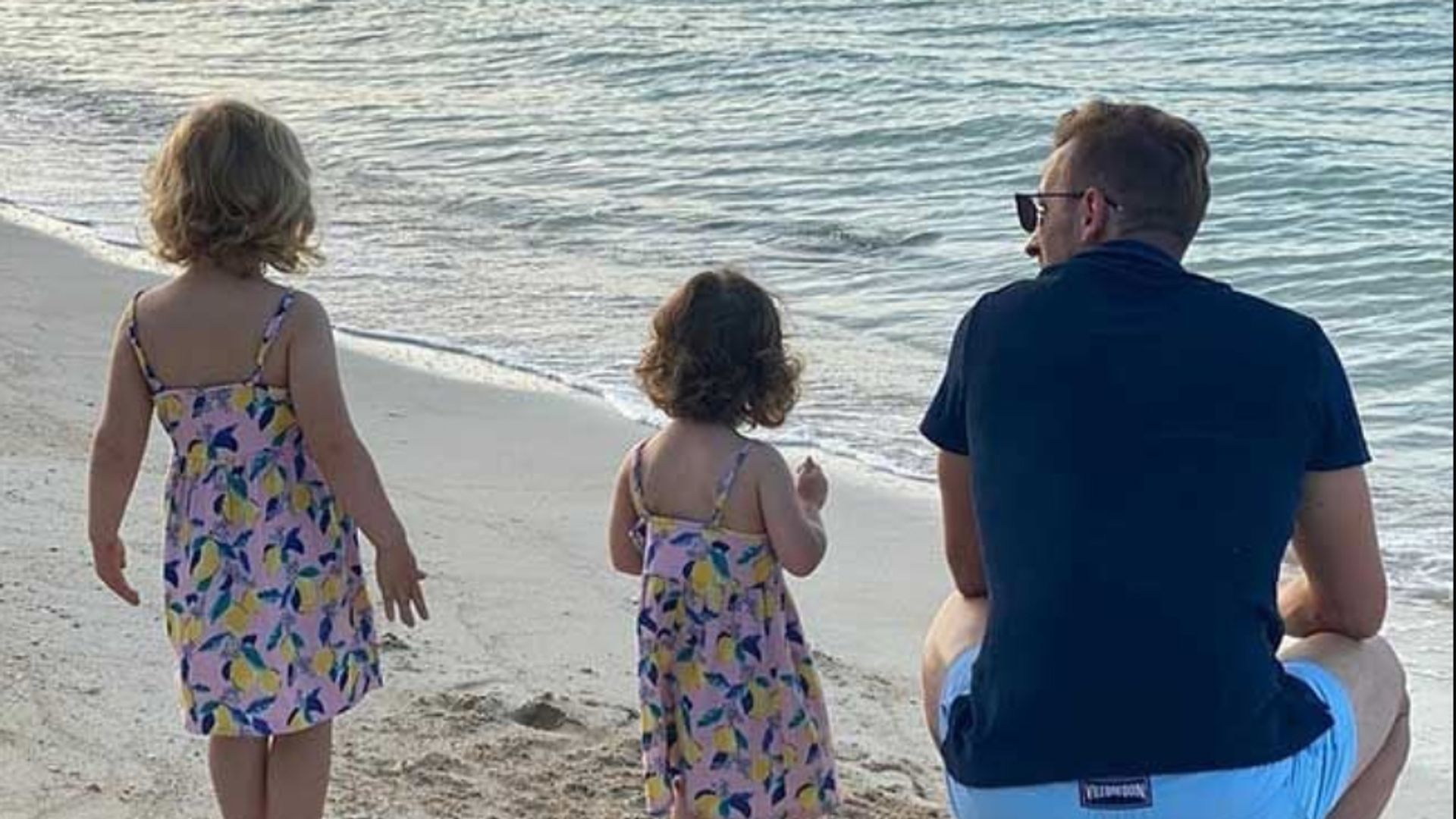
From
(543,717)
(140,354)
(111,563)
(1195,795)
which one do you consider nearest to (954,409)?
(1195,795)

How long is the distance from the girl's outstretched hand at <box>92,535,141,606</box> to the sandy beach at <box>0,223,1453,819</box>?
534mm

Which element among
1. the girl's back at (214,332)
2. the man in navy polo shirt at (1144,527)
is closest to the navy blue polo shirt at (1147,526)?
the man in navy polo shirt at (1144,527)

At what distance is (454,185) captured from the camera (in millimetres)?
13609

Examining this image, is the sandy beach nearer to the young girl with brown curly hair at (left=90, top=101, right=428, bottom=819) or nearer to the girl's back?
the young girl with brown curly hair at (left=90, top=101, right=428, bottom=819)

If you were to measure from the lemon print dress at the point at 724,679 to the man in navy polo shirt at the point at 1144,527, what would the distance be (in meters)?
0.70

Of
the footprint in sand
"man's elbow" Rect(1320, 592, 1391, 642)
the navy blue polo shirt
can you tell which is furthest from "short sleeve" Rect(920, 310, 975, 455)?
the footprint in sand

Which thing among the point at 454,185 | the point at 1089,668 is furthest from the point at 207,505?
the point at 454,185

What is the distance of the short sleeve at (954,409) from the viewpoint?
9.88 ft

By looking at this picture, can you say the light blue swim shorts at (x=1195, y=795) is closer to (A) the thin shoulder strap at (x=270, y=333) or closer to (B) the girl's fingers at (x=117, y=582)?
(A) the thin shoulder strap at (x=270, y=333)

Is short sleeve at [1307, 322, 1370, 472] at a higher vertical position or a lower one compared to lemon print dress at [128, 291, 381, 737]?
higher

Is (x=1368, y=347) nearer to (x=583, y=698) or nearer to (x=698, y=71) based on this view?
(x=583, y=698)

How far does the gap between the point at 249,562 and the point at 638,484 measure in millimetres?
625

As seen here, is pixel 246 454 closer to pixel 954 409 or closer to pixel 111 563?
pixel 111 563

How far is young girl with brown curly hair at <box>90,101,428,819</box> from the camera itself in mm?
Result: 3465
